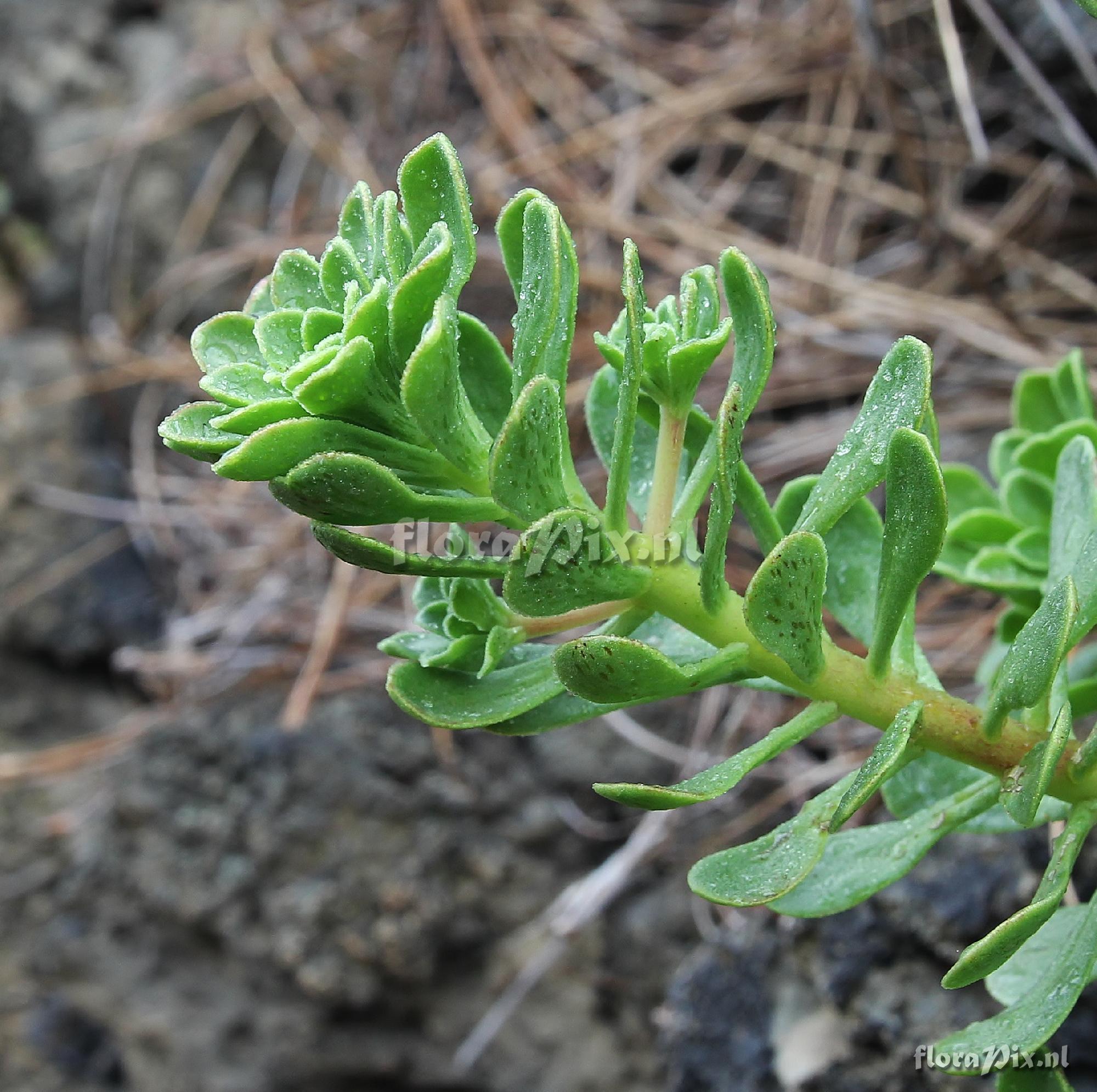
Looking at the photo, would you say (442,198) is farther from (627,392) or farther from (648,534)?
(648,534)

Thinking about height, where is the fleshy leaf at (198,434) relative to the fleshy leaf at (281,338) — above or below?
below

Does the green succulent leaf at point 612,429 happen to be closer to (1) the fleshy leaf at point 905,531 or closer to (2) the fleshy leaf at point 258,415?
(1) the fleshy leaf at point 905,531

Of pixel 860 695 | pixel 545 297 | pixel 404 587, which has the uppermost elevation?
pixel 545 297

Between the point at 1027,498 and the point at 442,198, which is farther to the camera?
the point at 1027,498

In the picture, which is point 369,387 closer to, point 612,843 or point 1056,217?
point 612,843

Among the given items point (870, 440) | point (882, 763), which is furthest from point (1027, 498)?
point (882, 763)

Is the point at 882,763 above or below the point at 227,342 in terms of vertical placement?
below

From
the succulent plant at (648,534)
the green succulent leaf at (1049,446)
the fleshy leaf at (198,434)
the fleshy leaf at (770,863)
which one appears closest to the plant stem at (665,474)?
the succulent plant at (648,534)

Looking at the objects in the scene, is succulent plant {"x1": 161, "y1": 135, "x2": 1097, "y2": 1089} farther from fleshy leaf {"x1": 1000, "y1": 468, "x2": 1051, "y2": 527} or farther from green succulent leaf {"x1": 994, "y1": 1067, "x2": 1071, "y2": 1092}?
fleshy leaf {"x1": 1000, "y1": 468, "x2": 1051, "y2": 527}
